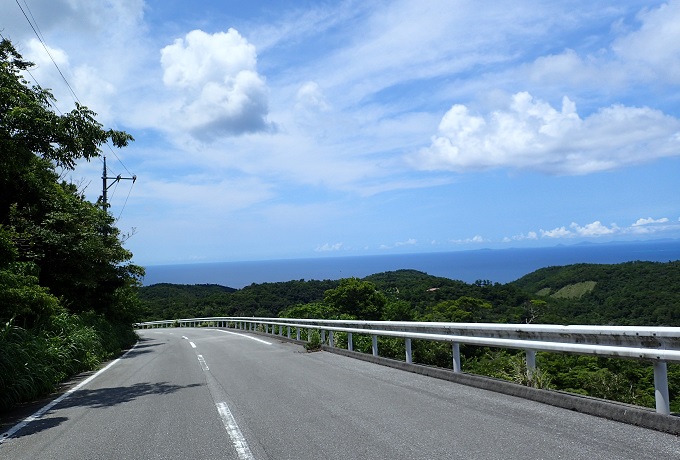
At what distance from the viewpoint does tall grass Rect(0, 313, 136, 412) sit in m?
8.41

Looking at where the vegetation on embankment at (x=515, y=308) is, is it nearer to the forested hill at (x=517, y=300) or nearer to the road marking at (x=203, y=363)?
the forested hill at (x=517, y=300)

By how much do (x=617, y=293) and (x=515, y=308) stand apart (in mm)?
12112

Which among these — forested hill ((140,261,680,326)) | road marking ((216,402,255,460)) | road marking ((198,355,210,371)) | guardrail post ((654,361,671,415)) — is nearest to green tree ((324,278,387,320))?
forested hill ((140,261,680,326))

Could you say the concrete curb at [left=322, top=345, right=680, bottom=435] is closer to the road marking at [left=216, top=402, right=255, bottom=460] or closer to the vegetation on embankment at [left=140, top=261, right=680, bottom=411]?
the vegetation on embankment at [left=140, top=261, right=680, bottom=411]

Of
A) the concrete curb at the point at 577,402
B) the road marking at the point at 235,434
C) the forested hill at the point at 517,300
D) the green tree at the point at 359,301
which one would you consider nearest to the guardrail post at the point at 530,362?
the concrete curb at the point at 577,402

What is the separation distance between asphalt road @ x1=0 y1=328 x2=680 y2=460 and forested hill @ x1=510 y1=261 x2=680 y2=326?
21.2 metres

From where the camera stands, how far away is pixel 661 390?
498cm

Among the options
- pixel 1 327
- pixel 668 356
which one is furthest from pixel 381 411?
pixel 1 327

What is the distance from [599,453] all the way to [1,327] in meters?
10.3

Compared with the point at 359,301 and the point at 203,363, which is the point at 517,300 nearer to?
the point at 359,301

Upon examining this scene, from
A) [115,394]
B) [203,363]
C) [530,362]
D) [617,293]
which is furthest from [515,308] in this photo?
[115,394]

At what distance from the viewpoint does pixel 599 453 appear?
4.36 metres

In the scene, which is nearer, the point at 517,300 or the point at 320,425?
the point at 320,425

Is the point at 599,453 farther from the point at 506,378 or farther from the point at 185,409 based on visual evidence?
the point at 185,409
